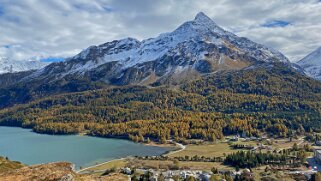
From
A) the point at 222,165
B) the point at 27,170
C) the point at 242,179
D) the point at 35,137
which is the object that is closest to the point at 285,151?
the point at 222,165

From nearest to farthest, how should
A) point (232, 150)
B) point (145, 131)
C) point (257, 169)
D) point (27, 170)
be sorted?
point (27, 170)
point (257, 169)
point (232, 150)
point (145, 131)

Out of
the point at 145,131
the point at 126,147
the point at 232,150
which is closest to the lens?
the point at 232,150

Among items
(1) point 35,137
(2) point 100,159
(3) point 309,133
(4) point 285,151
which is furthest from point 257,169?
(1) point 35,137

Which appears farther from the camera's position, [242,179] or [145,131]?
[145,131]

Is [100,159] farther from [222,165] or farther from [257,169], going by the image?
[257,169]

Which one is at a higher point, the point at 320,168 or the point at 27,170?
the point at 27,170

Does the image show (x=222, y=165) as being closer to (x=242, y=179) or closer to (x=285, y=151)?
(x=242, y=179)
